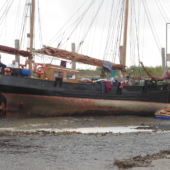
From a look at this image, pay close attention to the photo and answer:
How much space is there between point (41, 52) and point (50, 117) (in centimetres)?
541

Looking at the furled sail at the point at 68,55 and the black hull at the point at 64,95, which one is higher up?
the furled sail at the point at 68,55

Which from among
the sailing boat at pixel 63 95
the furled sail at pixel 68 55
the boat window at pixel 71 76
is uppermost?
the furled sail at pixel 68 55

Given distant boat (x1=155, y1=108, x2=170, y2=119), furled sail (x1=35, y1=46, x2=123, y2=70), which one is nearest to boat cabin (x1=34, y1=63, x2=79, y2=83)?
furled sail (x1=35, y1=46, x2=123, y2=70)

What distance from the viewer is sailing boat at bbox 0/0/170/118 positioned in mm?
21219

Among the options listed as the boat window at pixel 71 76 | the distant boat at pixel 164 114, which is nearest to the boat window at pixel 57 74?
the boat window at pixel 71 76

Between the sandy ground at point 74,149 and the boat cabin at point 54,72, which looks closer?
the sandy ground at point 74,149

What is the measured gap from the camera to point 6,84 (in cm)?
2066

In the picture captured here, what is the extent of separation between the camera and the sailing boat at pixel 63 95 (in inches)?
835

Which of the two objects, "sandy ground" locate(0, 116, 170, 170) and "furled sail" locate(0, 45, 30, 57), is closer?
"sandy ground" locate(0, 116, 170, 170)

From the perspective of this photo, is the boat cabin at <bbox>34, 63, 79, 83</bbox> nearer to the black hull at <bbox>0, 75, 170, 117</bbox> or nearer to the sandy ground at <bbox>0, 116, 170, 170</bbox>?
the black hull at <bbox>0, 75, 170, 117</bbox>

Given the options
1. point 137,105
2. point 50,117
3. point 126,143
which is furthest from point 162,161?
point 137,105

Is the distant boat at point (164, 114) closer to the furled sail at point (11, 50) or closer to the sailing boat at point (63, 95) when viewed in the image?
the sailing boat at point (63, 95)

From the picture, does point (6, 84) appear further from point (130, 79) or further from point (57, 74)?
point (130, 79)

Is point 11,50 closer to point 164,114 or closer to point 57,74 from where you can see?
point 57,74
